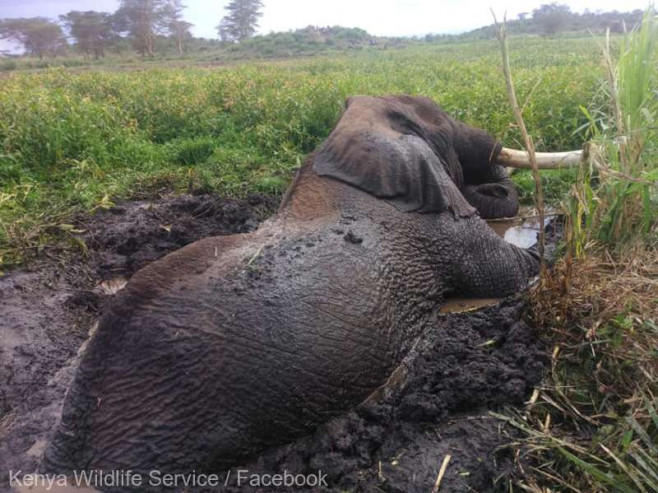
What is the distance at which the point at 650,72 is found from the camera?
3.50 meters

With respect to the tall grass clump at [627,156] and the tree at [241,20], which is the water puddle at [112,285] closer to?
the tall grass clump at [627,156]

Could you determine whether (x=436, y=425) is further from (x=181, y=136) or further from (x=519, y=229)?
(x=181, y=136)

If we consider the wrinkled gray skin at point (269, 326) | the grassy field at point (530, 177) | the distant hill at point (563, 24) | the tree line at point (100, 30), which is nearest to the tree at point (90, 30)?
the tree line at point (100, 30)

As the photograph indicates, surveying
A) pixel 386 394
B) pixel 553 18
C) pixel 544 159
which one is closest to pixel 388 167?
pixel 386 394

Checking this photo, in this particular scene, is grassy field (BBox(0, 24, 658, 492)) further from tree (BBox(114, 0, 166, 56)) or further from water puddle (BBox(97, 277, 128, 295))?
tree (BBox(114, 0, 166, 56))

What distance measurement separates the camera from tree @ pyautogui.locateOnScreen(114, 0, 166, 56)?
1020 inches

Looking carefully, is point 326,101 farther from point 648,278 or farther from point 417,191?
point 648,278

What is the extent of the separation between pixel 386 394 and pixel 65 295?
8.07 ft

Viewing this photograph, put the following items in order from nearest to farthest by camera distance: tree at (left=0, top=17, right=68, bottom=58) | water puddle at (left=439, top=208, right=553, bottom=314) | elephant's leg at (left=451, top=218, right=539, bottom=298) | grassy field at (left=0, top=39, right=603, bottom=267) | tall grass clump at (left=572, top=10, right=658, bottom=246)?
tall grass clump at (left=572, top=10, right=658, bottom=246), elephant's leg at (left=451, top=218, right=539, bottom=298), water puddle at (left=439, top=208, right=553, bottom=314), grassy field at (left=0, top=39, right=603, bottom=267), tree at (left=0, top=17, right=68, bottom=58)

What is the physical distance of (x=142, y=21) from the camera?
2734 centimetres

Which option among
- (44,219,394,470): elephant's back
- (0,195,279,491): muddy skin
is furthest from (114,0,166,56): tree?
(44,219,394,470): elephant's back

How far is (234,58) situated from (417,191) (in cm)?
2766

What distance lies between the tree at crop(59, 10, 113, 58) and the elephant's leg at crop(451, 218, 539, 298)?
1123 inches

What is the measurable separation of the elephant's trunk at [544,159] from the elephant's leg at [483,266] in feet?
2.56
